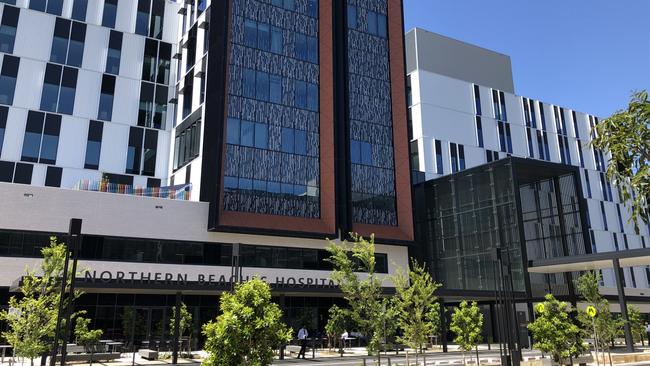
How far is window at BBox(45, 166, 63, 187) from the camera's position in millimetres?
46875

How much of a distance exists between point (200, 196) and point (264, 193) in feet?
17.7

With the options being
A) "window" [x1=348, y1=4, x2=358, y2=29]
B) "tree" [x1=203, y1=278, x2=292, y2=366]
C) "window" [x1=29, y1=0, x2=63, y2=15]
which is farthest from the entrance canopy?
"window" [x1=29, y1=0, x2=63, y2=15]

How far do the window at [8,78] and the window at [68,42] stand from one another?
10.9 feet

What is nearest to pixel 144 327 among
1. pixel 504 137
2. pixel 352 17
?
pixel 352 17

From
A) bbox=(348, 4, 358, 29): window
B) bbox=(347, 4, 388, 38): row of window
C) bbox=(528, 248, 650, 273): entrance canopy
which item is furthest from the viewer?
bbox=(347, 4, 388, 38): row of window

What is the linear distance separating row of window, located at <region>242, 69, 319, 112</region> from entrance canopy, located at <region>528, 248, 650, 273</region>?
24.3 meters

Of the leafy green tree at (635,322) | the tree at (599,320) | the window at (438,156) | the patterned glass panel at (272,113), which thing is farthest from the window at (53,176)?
the leafy green tree at (635,322)

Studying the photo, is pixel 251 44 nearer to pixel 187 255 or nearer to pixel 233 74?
pixel 233 74

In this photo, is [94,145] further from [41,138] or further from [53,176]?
[53,176]

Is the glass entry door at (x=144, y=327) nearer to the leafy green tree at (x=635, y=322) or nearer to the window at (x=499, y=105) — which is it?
the leafy green tree at (x=635, y=322)

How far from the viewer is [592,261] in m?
37.2

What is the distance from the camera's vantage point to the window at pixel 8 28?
4800cm

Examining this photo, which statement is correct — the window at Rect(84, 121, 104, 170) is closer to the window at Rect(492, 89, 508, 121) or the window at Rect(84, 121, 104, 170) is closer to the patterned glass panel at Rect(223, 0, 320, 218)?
the patterned glass panel at Rect(223, 0, 320, 218)

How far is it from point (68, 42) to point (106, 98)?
6.35 m
